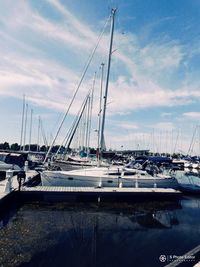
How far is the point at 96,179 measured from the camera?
23.1 m

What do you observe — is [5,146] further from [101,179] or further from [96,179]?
[101,179]

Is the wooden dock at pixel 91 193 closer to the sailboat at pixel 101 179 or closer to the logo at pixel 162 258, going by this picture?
the sailboat at pixel 101 179

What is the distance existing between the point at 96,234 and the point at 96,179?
31.7 ft

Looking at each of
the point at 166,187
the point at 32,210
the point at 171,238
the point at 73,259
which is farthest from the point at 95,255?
the point at 166,187

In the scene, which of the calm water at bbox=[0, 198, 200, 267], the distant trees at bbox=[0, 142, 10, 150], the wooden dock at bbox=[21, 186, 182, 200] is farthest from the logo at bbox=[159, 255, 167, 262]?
the distant trees at bbox=[0, 142, 10, 150]

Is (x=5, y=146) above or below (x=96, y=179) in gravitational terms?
above

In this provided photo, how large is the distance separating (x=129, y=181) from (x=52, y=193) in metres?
6.46

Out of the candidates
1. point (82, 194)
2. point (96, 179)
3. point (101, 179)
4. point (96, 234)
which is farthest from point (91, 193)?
point (96, 234)

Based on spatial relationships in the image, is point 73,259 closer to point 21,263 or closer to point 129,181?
point 21,263

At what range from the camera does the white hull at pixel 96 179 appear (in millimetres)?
23094

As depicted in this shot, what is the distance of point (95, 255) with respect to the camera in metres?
11.0

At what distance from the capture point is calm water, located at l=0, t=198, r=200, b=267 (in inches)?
415

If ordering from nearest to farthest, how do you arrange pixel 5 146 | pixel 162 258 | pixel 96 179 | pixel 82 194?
pixel 162 258 → pixel 82 194 → pixel 96 179 → pixel 5 146

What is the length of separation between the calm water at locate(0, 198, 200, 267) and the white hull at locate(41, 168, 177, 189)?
329 cm
